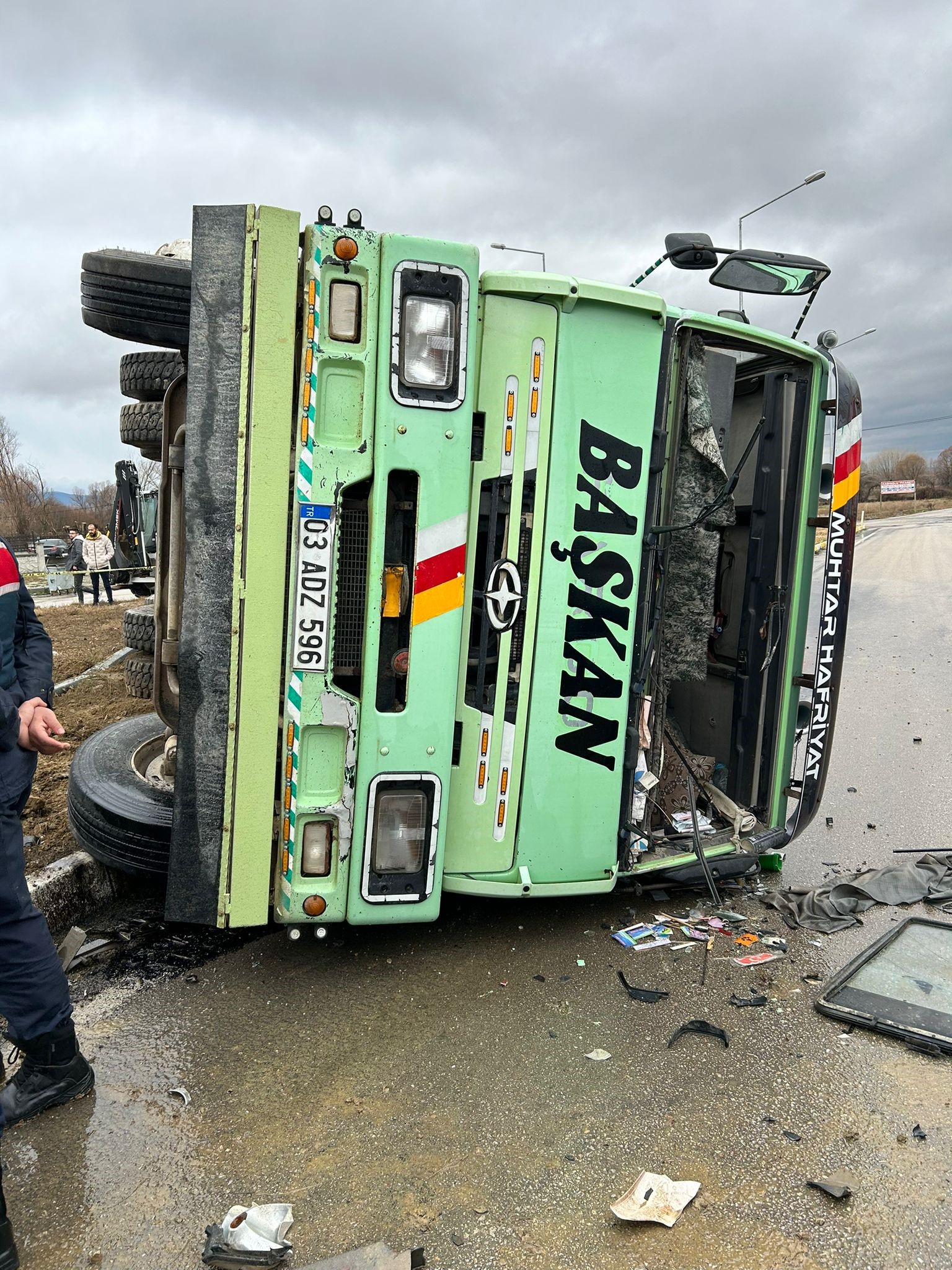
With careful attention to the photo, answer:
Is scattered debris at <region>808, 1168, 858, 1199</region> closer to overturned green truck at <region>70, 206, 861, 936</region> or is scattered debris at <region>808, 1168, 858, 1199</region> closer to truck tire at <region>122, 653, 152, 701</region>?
overturned green truck at <region>70, 206, 861, 936</region>

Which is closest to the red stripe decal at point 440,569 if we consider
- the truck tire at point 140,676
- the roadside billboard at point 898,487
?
the truck tire at point 140,676

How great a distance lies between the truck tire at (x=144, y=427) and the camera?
4234 mm

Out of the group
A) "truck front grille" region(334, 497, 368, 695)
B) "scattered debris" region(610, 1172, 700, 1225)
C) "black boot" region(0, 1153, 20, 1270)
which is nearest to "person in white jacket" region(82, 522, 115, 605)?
"truck front grille" region(334, 497, 368, 695)

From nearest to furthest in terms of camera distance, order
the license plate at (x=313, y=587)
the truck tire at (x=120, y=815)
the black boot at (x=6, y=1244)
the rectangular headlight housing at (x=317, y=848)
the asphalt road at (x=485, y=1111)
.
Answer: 1. the black boot at (x=6, y=1244)
2. the asphalt road at (x=485, y=1111)
3. the license plate at (x=313, y=587)
4. the rectangular headlight housing at (x=317, y=848)
5. the truck tire at (x=120, y=815)

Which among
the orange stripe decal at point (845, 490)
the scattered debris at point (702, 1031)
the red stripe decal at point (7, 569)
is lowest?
the scattered debris at point (702, 1031)

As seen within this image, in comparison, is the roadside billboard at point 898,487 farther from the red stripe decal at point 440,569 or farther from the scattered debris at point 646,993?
the red stripe decal at point 440,569

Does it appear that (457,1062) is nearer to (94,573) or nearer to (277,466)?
(277,466)

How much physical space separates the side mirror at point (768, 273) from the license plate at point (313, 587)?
207 cm

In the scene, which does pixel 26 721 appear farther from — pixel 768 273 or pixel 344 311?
pixel 768 273

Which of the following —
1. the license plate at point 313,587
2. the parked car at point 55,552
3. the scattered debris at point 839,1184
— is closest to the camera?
the scattered debris at point 839,1184

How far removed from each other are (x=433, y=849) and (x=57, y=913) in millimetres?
1739

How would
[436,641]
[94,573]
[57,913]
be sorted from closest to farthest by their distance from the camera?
[436,641]
[57,913]
[94,573]

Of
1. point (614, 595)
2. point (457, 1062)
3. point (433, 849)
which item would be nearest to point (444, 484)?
point (614, 595)

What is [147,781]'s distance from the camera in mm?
3752
